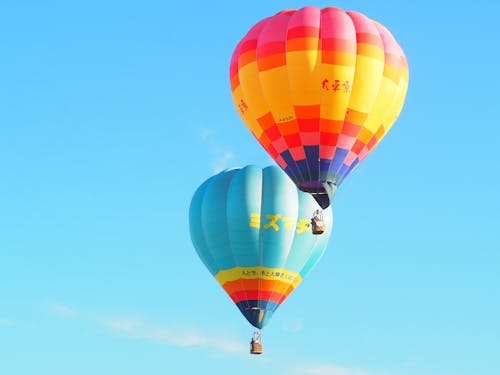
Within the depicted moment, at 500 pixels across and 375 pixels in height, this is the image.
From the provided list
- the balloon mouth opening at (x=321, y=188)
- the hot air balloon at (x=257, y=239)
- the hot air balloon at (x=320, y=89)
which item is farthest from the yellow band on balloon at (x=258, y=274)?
the balloon mouth opening at (x=321, y=188)

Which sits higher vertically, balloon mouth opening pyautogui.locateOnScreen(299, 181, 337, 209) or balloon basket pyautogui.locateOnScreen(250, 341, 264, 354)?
balloon mouth opening pyautogui.locateOnScreen(299, 181, 337, 209)

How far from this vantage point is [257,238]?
41875mm

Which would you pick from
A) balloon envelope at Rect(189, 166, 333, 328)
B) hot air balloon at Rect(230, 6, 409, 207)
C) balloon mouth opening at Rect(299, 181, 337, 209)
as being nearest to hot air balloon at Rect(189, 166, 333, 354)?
balloon envelope at Rect(189, 166, 333, 328)

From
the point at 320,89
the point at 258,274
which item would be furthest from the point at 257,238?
the point at 320,89

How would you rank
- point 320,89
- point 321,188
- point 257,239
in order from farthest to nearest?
point 257,239 < point 321,188 < point 320,89

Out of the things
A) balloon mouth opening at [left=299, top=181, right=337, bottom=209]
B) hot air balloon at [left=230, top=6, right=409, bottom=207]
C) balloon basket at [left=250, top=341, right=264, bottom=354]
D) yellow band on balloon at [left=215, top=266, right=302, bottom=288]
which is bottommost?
balloon basket at [left=250, top=341, right=264, bottom=354]

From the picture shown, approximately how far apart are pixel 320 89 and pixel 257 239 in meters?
6.94

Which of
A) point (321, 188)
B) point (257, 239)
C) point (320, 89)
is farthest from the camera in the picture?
point (257, 239)

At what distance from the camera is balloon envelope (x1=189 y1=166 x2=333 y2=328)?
137 ft

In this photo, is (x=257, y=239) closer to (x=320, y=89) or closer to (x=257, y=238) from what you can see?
(x=257, y=238)

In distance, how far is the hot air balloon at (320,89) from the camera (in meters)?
36.6

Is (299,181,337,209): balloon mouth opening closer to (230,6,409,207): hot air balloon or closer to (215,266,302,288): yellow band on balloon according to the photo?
(230,6,409,207): hot air balloon

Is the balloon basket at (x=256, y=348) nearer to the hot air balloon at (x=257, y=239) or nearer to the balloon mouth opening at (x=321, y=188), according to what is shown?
the hot air balloon at (x=257, y=239)

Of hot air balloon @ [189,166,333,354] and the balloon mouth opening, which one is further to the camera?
hot air balloon @ [189,166,333,354]
